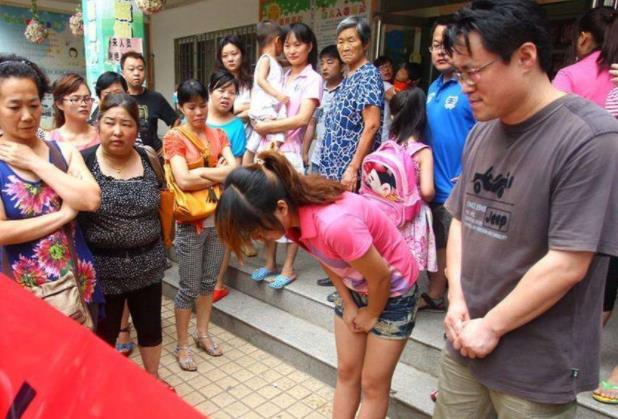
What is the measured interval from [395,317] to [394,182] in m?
0.87

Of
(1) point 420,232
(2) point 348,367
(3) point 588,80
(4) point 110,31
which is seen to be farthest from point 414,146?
(4) point 110,31

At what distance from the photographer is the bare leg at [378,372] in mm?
1842

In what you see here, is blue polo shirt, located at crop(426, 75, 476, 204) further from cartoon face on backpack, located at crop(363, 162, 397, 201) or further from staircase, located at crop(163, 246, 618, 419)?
staircase, located at crop(163, 246, 618, 419)

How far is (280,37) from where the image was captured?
3.58 meters

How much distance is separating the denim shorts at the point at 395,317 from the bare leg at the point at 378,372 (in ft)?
0.08

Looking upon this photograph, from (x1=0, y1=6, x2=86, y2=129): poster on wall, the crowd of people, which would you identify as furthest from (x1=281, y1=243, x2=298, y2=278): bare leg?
(x1=0, y1=6, x2=86, y2=129): poster on wall

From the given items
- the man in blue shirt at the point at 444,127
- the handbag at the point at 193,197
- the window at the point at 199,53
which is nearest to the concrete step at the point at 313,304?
the man in blue shirt at the point at 444,127

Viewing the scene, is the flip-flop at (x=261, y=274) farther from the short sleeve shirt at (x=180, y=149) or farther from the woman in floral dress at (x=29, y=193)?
the woman in floral dress at (x=29, y=193)

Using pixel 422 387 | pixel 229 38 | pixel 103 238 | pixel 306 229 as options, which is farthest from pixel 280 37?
pixel 422 387

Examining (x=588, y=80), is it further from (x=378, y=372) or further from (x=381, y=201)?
(x=378, y=372)

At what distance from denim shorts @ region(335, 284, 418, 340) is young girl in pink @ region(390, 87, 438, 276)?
773mm

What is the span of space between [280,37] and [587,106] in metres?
2.81

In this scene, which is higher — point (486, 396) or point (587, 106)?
point (587, 106)

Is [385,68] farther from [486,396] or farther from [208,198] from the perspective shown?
[486,396]
